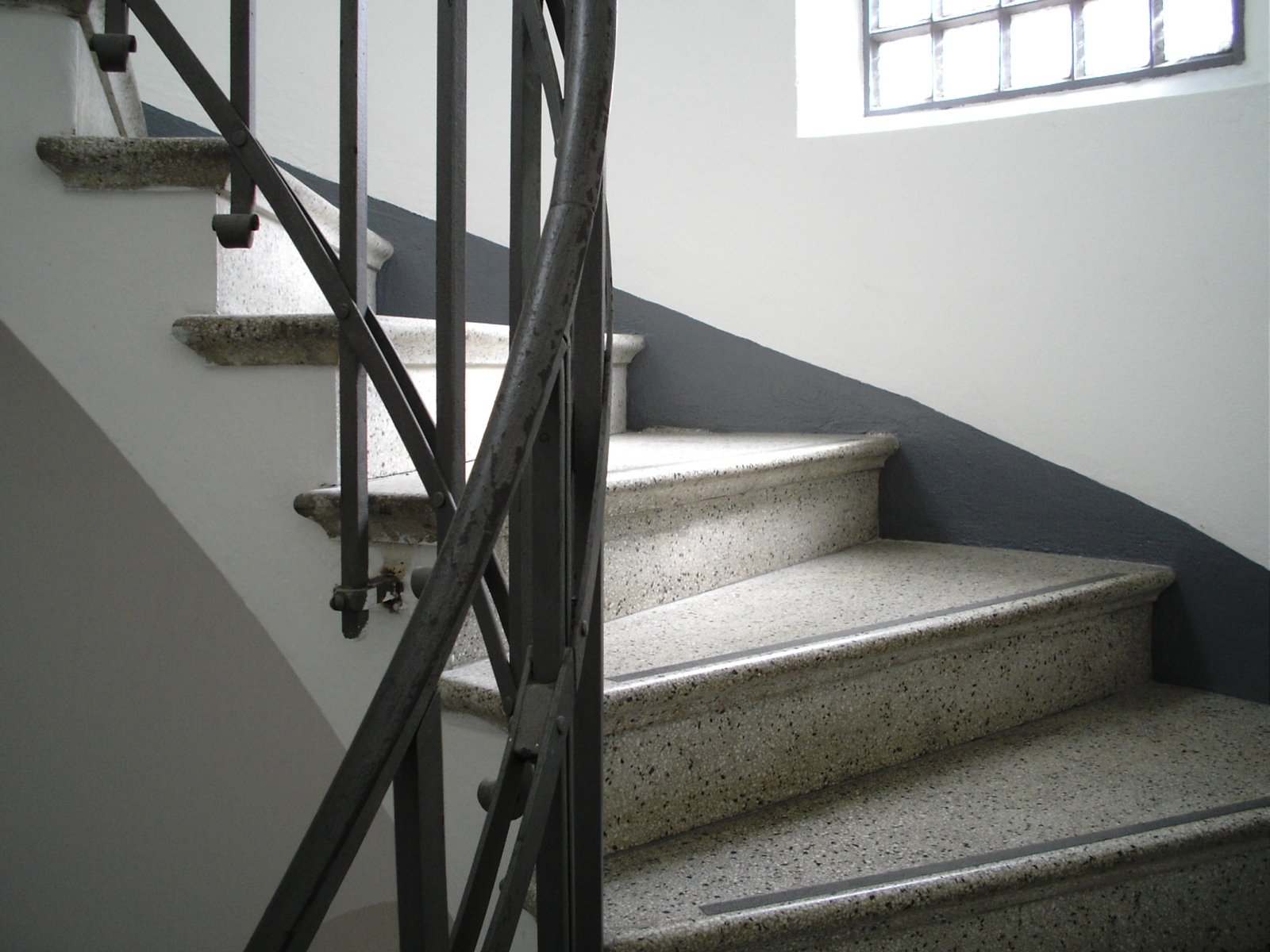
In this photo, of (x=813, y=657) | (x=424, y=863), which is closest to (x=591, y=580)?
(x=424, y=863)

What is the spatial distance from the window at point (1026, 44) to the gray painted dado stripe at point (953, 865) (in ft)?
4.42

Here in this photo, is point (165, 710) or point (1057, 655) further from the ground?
point (1057, 655)

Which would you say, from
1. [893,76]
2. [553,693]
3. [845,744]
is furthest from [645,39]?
[553,693]

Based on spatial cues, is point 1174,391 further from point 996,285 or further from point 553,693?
point 553,693

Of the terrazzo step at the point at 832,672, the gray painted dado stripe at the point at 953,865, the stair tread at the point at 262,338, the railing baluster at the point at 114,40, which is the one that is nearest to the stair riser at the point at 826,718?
the terrazzo step at the point at 832,672

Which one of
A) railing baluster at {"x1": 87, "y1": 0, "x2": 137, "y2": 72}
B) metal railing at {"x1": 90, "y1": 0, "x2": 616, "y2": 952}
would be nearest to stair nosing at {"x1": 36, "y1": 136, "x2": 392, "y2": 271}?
railing baluster at {"x1": 87, "y1": 0, "x2": 137, "y2": 72}

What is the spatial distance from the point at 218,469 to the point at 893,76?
1699mm

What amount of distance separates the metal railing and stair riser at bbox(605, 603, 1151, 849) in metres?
0.23

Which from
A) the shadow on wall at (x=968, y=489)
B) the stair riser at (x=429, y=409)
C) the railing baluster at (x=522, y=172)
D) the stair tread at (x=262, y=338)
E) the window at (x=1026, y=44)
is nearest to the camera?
the railing baluster at (x=522, y=172)

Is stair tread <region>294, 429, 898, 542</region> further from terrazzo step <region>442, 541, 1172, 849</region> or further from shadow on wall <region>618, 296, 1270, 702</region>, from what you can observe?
terrazzo step <region>442, 541, 1172, 849</region>

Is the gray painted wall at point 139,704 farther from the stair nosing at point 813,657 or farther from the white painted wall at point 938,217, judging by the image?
the white painted wall at point 938,217

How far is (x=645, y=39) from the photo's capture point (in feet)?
7.09

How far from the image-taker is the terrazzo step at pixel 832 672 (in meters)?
1.06

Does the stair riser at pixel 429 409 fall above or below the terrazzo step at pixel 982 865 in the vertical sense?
above
